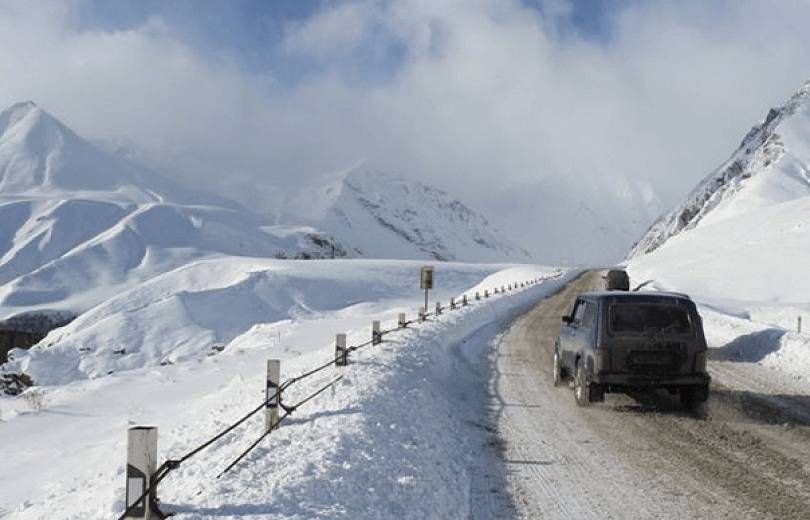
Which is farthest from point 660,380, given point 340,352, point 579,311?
point 340,352

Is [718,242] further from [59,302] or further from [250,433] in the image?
[59,302]

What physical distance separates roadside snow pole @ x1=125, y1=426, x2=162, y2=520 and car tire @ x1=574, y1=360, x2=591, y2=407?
827cm

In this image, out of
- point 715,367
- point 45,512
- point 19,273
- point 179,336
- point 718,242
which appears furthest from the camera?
point 19,273

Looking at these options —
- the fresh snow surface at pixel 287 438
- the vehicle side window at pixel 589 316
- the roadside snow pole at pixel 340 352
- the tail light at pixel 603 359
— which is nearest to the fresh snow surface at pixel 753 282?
the vehicle side window at pixel 589 316

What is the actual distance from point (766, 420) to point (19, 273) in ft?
649

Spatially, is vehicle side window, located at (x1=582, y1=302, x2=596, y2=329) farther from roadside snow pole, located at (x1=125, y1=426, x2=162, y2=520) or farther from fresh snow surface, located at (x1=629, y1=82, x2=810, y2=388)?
→ roadside snow pole, located at (x1=125, y1=426, x2=162, y2=520)

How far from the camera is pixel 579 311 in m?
14.2

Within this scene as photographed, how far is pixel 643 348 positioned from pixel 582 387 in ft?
4.14

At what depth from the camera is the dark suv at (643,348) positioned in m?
11.8

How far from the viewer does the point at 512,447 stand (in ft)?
31.9

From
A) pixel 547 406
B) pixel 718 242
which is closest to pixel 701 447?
pixel 547 406

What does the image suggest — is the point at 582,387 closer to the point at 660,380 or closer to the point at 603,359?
the point at 603,359

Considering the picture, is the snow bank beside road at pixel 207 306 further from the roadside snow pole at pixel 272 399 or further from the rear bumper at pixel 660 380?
the roadside snow pole at pixel 272 399

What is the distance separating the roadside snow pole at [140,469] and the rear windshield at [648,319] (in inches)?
335
